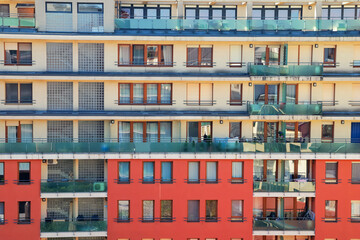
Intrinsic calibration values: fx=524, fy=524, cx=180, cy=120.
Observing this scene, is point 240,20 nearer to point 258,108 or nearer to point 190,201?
point 258,108

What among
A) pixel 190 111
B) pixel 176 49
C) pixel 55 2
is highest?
pixel 55 2

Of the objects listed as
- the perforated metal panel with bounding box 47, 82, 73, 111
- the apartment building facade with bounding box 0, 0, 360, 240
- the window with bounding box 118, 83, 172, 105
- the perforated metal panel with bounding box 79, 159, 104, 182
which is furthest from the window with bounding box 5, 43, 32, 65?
the perforated metal panel with bounding box 79, 159, 104, 182

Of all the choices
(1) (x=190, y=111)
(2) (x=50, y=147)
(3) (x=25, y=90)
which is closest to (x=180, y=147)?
(1) (x=190, y=111)

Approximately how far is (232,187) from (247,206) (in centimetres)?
169

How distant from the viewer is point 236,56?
37688mm

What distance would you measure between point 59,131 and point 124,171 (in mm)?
5484

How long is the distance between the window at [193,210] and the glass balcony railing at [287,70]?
9.89 meters

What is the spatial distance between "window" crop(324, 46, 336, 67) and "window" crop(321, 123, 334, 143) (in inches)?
171

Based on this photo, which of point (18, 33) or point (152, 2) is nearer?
point (18, 33)

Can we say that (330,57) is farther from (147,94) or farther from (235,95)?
(147,94)

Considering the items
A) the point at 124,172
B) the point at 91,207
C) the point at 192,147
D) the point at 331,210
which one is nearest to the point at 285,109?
the point at 192,147

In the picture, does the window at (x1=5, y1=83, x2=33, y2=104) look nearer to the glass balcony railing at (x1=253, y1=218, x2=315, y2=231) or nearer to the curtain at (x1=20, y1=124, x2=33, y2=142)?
the curtain at (x1=20, y1=124, x2=33, y2=142)

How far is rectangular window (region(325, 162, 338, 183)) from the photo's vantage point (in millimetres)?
37031

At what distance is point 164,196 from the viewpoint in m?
36.6
